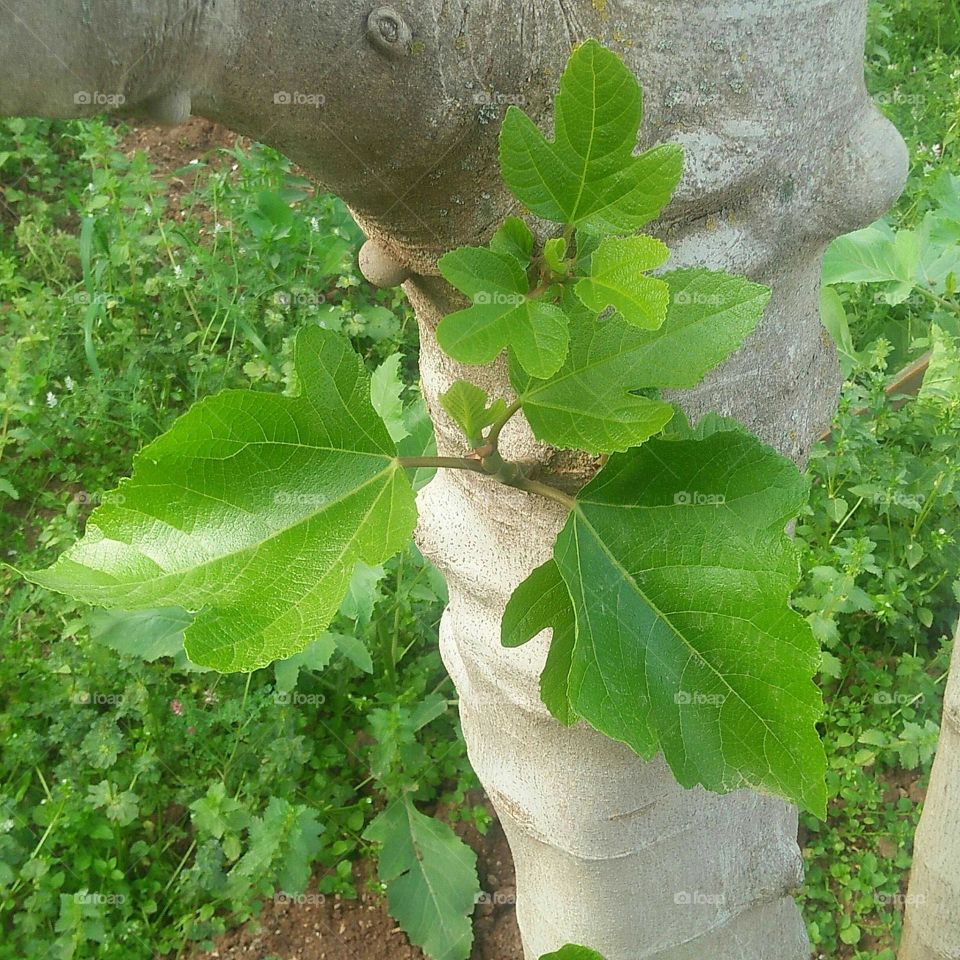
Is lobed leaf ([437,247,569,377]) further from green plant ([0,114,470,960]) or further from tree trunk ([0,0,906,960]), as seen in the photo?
green plant ([0,114,470,960])

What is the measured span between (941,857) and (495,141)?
4.64ft

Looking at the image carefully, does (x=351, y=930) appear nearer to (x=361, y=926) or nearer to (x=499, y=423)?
(x=361, y=926)

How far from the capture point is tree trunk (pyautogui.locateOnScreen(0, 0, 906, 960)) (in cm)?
58

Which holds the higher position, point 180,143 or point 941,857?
point 180,143

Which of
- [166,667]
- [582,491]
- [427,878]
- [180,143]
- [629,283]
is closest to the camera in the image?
[629,283]

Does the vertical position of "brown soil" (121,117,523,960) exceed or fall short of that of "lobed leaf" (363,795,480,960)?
it falls short

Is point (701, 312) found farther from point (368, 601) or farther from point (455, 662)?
point (368, 601)

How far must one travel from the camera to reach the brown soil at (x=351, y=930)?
2268 mm

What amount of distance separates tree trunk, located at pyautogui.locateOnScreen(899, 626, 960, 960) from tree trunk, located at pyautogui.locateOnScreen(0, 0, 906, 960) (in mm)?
472

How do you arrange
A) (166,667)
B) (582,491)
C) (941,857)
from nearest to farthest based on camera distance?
(582,491) < (941,857) < (166,667)

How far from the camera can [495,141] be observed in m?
0.69

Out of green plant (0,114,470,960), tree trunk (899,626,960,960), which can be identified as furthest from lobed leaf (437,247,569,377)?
tree trunk (899,626,960,960)

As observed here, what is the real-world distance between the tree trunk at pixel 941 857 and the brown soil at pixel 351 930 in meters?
0.93

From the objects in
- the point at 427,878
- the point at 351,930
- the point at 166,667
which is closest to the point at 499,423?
the point at 427,878
